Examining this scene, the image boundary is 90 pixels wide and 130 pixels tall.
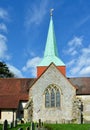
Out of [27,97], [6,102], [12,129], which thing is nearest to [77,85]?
[27,97]

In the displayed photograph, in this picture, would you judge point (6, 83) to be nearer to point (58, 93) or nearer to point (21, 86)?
point (21, 86)

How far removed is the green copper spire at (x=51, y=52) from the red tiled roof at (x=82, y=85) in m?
3.95

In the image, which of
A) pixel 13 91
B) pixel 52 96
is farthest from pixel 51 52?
pixel 52 96

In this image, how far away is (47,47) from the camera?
174ft

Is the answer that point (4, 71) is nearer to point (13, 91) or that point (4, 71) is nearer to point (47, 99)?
point (13, 91)

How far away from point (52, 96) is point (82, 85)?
598 cm

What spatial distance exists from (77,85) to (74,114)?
6.39 meters

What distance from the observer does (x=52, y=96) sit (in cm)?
4481

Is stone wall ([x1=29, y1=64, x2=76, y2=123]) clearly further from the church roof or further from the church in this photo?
the church roof

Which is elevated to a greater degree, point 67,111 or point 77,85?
point 77,85

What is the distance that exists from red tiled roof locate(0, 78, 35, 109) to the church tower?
10.9 feet

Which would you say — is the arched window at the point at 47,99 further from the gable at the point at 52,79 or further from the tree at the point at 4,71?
the tree at the point at 4,71

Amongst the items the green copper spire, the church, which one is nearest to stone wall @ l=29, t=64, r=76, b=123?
the church

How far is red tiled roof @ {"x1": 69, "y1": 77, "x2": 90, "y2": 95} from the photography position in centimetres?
4553
